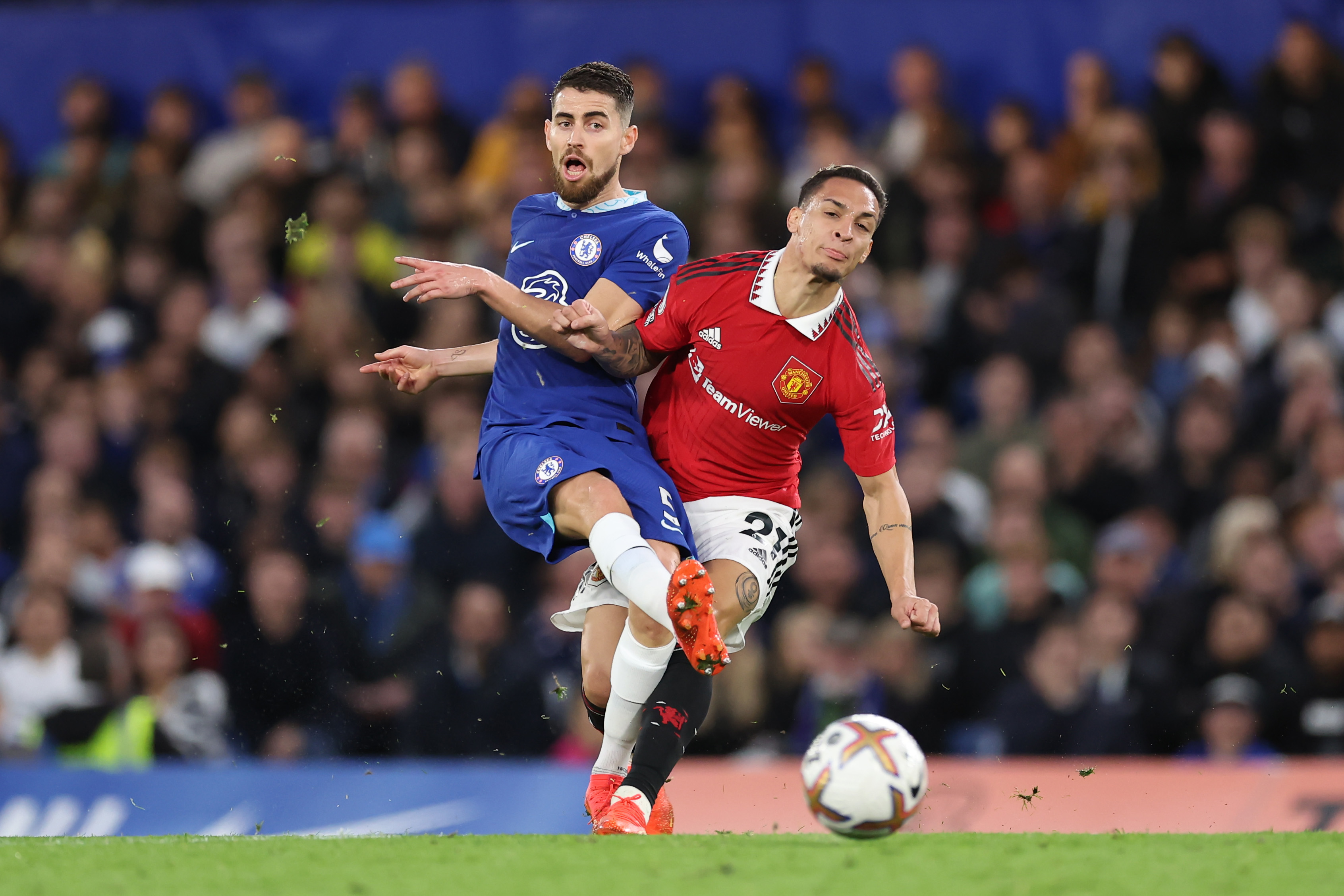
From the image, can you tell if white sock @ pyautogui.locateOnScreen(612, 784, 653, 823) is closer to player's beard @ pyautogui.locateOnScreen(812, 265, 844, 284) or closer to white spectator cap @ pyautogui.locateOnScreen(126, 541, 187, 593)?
player's beard @ pyautogui.locateOnScreen(812, 265, 844, 284)

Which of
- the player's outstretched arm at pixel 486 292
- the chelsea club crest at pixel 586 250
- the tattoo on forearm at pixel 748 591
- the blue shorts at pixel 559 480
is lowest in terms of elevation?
the tattoo on forearm at pixel 748 591

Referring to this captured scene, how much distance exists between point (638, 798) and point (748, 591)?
79 cm

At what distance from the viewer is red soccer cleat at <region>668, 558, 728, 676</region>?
193 inches

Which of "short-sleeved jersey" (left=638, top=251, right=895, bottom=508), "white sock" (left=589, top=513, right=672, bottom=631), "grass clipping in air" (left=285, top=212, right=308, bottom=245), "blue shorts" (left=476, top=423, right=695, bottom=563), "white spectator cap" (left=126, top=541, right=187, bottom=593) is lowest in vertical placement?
"white spectator cap" (left=126, top=541, right=187, bottom=593)

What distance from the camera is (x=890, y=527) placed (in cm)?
563

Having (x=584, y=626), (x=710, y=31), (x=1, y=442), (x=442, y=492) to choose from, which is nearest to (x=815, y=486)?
(x=442, y=492)

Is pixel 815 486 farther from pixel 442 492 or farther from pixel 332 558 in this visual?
pixel 332 558

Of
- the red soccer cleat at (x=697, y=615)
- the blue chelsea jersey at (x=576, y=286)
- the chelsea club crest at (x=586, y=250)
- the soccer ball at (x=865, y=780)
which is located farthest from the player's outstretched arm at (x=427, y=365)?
the soccer ball at (x=865, y=780)

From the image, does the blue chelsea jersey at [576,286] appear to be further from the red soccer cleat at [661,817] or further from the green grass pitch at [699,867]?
the green grass pitch at [699,867]

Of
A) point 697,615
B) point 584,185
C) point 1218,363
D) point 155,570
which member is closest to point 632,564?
point 697,615

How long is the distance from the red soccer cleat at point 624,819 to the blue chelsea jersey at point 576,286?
1.28 metres

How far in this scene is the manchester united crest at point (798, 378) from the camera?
5637mm

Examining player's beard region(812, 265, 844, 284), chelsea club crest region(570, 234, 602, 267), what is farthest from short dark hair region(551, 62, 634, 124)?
player's beard region(812, 265, 844, 284)

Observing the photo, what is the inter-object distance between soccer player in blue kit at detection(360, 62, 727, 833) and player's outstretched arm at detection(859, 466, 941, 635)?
2.13ft
